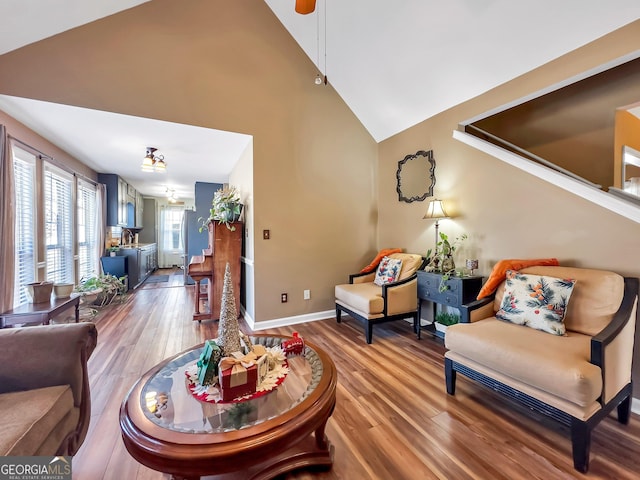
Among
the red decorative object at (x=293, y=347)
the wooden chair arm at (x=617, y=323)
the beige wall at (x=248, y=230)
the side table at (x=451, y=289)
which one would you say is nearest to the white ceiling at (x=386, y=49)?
the beige wall at (x=248, y=230)

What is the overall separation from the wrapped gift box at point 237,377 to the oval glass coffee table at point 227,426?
1.7 inches

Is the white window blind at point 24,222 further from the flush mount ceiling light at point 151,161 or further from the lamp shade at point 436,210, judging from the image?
the lamp shade at point 436,210

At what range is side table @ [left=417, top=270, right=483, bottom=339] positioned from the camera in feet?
8.52

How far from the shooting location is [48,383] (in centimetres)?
128

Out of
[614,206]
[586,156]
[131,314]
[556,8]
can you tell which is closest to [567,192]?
[614,206]

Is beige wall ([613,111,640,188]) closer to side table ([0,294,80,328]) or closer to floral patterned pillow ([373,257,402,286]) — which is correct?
floral patterned pillow ([373,257,402,286])

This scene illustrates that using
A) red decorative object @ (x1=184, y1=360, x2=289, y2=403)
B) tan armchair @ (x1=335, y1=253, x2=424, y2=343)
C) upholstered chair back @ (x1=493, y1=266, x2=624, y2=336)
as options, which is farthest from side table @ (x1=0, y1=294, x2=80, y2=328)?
upholstered chair back @ (x1=493, y1=266, x2=624, y2=336)

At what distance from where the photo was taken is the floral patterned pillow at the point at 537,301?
1853 mm

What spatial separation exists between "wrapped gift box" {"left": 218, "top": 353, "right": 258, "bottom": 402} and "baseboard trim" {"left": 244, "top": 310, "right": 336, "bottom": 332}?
2200 mm

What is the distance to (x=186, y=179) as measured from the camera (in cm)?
587

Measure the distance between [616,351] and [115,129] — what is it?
474cm

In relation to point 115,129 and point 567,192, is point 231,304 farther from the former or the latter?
point 115,129

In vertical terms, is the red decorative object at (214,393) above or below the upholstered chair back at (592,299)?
below

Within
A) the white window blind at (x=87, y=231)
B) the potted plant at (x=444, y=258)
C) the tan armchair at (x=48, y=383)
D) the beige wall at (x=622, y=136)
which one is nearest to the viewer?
the tan armchair at (x=48, y=383)
